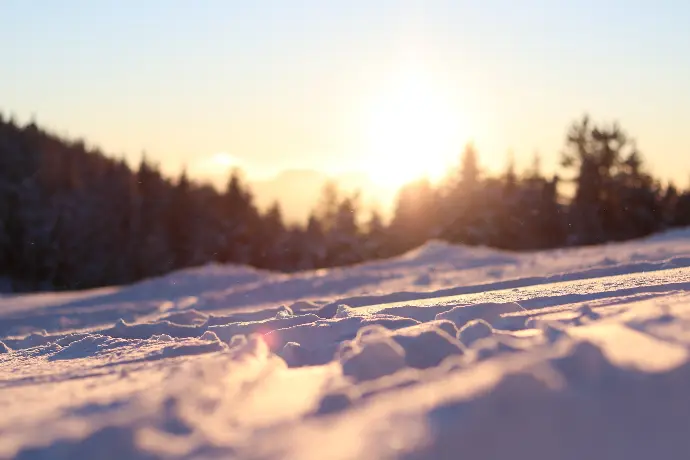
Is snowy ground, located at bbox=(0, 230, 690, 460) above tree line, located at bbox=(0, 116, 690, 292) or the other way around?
the other way around

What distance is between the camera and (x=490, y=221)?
20422mm

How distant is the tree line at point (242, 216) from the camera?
1694 centimetres

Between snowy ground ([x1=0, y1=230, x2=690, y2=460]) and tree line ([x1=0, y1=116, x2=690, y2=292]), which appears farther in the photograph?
tree line ([x1=0, y1=116, x2=690, y2=292])

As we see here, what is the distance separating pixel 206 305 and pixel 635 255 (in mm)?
4895

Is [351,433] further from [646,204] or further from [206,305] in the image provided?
[646,204]

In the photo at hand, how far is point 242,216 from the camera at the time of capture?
19.8 meters

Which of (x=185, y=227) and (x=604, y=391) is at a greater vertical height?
(x=185, y=227)

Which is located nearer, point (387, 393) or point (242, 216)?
point (387, 393)

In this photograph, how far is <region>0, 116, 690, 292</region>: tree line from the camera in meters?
16.9

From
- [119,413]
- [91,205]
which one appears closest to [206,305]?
[119,413]

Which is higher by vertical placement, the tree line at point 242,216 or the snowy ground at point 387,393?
the tree line at point 242,216

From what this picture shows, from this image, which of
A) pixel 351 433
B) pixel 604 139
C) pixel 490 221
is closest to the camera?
pixel 351 433

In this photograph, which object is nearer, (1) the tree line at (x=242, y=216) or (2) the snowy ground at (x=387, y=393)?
(2) the snowy ground at (x=387, y=393)

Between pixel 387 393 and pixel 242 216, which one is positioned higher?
pixel 242 216
